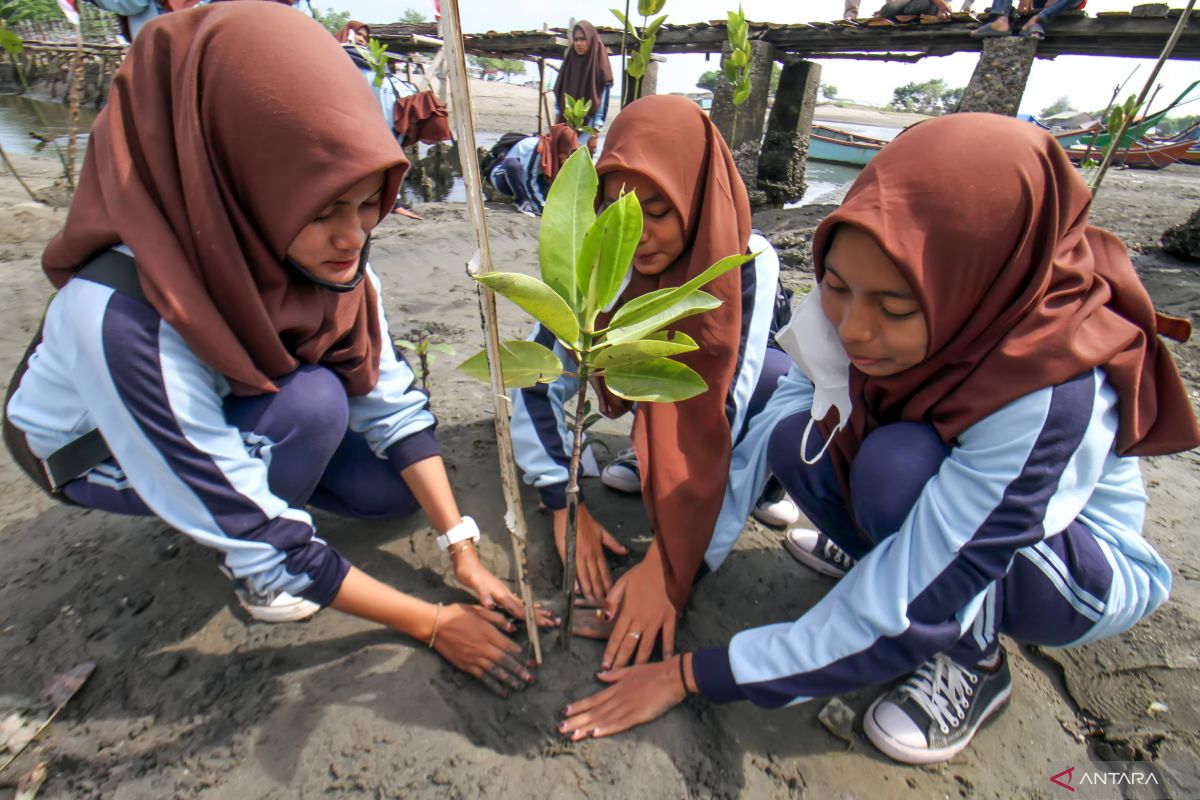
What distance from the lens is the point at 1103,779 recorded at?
1152 millimetres

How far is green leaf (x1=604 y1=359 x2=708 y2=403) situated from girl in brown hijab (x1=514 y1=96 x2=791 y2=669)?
503 mm

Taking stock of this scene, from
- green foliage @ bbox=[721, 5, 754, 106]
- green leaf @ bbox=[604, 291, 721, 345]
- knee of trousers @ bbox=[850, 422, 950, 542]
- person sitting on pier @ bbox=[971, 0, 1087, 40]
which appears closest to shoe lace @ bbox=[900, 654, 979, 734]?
knee of trousers @ bbox=[850, 422, 950, 542]

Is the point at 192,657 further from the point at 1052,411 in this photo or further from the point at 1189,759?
the point at 1189,759

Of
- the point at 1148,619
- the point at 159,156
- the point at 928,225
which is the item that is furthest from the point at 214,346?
the point at 1148,619

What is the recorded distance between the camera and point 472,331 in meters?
2.82

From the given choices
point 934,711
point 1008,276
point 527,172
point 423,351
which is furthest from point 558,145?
point 934,711

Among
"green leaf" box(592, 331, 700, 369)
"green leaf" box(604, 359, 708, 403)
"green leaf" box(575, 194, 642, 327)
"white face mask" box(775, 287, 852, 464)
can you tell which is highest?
"green leaf" box(575, 194, 642, 327)

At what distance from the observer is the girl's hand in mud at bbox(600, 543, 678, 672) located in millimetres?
1230

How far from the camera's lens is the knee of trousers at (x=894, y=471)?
106 cm

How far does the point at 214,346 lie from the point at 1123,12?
6.33 metres

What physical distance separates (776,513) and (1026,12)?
18.3ft

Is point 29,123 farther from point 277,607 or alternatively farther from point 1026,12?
point 1026,12

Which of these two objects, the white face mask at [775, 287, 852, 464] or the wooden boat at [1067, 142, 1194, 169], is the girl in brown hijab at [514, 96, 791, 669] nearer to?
the white face mask at [775, 287, 852, 464]

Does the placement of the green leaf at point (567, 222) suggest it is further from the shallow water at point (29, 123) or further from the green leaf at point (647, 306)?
the shallow water at point (29, 123)
